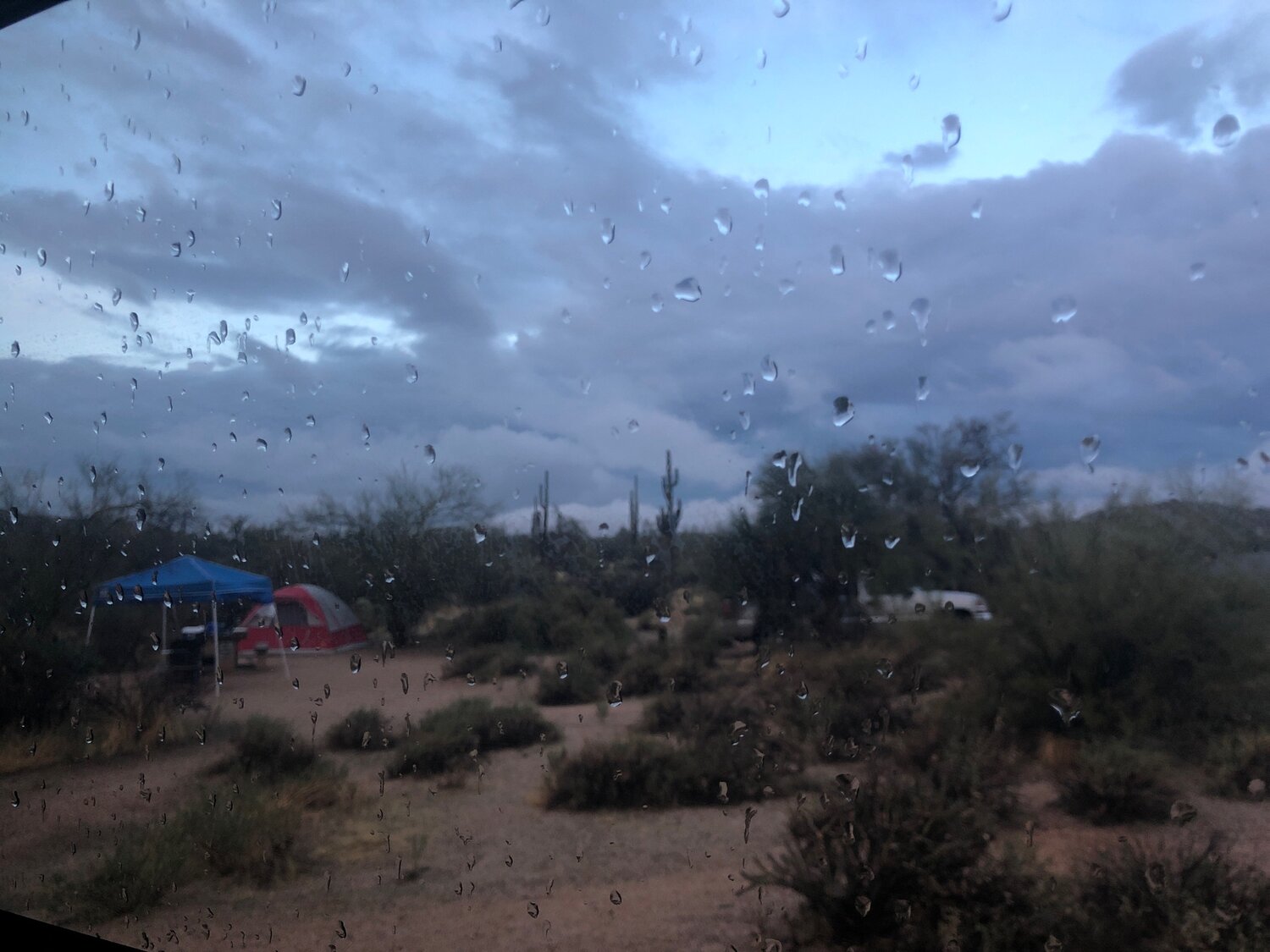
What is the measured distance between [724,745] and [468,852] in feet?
4.58

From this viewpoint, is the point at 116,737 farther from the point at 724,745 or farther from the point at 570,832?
the point at 724,745

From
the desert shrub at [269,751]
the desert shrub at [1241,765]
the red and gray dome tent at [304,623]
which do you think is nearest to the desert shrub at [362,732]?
the desert shrub at [269,751]

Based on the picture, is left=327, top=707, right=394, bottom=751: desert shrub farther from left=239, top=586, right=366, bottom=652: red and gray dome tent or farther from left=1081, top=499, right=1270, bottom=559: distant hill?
left=1081, top=499, right=1270, bottom=559: distant hill

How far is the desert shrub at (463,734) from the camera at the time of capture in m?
5.04

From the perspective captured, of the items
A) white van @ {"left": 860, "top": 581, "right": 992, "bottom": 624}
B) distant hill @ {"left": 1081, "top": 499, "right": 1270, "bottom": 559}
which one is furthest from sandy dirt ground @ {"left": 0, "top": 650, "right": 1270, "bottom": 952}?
distant hill @ {"left": 1081, "top": 499, "right": 1270, "bottom": 559}

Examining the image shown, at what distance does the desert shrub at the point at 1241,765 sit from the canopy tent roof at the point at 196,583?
4.95 metres

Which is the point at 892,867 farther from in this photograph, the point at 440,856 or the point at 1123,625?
the point at 440,856

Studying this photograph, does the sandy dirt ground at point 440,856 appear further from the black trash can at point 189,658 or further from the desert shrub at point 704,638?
the desert shrub at point 704,638

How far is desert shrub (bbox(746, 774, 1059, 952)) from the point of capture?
3803 millimetres

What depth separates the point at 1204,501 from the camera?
11.5 ft

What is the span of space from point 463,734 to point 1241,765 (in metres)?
3.49

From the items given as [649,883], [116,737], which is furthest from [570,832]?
[116,737]

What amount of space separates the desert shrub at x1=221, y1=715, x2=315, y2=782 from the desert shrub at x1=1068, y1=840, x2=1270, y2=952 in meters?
4.03

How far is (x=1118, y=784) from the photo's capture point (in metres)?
3.62
